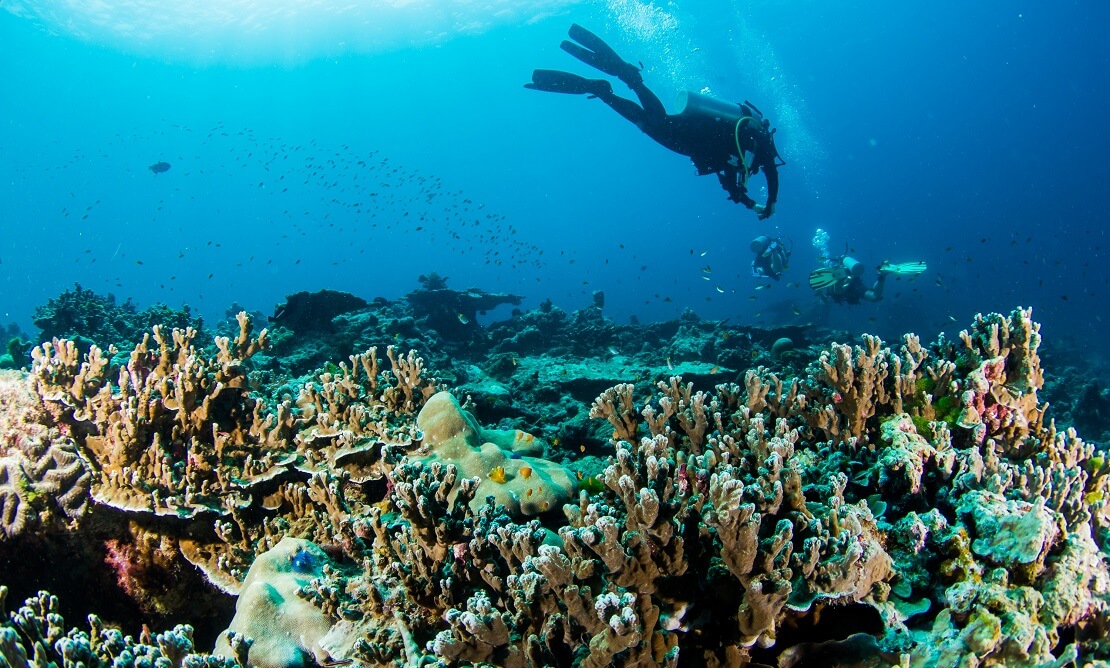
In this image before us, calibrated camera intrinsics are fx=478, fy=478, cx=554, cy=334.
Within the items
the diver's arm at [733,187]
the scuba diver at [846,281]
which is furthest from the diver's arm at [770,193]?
the scuba diver at [846,281]

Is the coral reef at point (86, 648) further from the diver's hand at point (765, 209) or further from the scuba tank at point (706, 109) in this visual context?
the scuba tank at point (706, 109)

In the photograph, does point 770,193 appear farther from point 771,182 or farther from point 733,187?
point 733,187

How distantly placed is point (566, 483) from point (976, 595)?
2.76 meters

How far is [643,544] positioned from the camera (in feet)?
7.23

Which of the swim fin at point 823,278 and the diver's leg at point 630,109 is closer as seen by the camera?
the diver's leg at point 630,109

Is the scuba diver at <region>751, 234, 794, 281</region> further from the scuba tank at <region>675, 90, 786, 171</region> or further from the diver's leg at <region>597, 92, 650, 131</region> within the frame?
the diver's leg at <region>597, 92, 650, 131</region>

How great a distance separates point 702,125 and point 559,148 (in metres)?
148

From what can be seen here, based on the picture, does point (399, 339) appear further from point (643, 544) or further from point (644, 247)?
point (644, 247)

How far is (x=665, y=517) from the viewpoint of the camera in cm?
242

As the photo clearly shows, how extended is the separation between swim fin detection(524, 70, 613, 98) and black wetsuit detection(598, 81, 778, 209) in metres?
0.27

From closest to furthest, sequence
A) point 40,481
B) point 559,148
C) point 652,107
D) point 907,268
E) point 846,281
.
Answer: point 40,481, point 652,107, point 907,268, point 846,281, point 559,148

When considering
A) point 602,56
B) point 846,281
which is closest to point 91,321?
point 602,56

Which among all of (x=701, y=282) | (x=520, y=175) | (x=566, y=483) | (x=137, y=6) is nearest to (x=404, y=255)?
(x=520, y=175)

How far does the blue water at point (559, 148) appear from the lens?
54.3m
